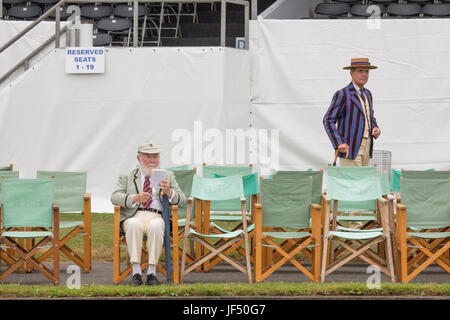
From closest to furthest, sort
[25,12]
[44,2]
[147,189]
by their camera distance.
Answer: [147,189], [25,12], [44,2]

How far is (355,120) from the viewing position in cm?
1048

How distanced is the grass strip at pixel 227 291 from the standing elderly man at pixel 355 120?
9.32ft

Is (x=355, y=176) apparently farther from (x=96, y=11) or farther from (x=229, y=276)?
(x=96, y=11)

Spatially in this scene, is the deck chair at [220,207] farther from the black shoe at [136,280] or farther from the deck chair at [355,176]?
the black shoe at [136,280]

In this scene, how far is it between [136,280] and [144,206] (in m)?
0.78

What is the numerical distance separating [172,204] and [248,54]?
17.4ft

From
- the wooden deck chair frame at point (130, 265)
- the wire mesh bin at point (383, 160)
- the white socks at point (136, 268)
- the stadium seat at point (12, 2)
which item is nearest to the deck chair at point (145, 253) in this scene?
the wooden deck chair frame at point (130, 265)

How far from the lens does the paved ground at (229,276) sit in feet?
27.6

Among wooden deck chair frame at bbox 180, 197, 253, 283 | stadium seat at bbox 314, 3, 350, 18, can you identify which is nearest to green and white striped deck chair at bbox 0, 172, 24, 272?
Result: wooden deck chair frame at bbox 180, 197, 253, 283

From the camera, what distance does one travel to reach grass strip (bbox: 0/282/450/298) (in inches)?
295

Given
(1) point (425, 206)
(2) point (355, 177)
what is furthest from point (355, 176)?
(1) point (425, 206)

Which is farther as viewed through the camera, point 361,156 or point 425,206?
point 361,156
